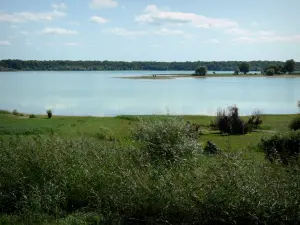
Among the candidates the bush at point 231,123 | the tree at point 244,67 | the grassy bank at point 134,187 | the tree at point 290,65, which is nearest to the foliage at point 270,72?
the tree at point 290,65

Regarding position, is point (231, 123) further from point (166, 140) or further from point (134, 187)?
point (134, 187)

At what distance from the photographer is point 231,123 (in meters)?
29.6

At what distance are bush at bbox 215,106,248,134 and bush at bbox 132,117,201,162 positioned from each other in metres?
14.1

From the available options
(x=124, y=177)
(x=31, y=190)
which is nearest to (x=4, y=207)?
(x=31, y=190)

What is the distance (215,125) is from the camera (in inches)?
1252

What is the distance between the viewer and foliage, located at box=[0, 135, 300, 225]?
9562 mm

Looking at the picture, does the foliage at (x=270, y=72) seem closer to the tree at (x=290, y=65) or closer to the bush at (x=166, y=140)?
the tree at (x=290, y=65)

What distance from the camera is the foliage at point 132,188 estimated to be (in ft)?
31.4

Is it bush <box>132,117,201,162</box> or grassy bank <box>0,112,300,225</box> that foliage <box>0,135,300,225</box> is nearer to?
grassy bank <box>0,112,300,225</box>

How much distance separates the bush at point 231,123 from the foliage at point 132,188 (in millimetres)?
16685

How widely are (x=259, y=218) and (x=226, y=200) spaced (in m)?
0.84

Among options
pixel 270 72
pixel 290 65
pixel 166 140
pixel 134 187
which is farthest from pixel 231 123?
pixel 270 72

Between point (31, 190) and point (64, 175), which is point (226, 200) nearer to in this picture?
point (64, 175)

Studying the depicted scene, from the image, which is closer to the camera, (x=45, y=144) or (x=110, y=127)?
(x=45, y=144)
